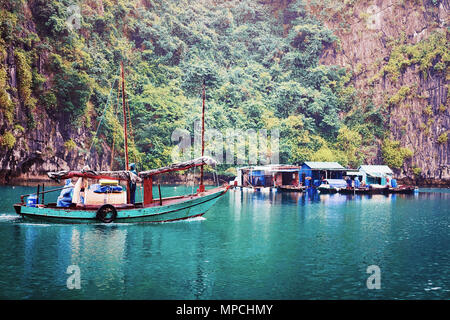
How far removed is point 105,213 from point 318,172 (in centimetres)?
4738

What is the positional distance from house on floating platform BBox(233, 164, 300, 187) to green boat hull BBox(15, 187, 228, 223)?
137ft

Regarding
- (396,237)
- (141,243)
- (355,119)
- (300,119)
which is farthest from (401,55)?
(141,243)

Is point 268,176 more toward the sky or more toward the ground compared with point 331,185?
more toward the sky

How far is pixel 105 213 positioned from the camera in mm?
23938

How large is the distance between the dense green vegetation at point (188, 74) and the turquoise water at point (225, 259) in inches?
1557

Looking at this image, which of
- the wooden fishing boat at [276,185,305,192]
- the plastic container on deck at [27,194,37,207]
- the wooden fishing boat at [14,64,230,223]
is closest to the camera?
the wooden fishing boat at [14,64,230,223]

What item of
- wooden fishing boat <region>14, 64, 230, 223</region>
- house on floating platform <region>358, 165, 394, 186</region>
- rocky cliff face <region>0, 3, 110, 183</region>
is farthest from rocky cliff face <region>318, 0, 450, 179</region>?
wooden fishing boat <region>14, 64, 230, 223</region>

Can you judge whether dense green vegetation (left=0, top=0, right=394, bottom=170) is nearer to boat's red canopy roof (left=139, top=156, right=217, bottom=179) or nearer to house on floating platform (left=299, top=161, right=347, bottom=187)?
house on floating platform (left=299, top=161, right=347, bottom=187)

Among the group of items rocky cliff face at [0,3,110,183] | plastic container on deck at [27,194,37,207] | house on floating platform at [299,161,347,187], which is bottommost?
plastic container on deck at [27,194,37,207]

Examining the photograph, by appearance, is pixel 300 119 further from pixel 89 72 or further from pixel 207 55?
pixel 89 72

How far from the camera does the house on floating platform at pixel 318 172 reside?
6600 centimetres

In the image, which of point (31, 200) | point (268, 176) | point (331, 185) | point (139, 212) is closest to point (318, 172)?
point (331, 185)

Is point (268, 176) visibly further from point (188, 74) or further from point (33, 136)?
point (33, 136)

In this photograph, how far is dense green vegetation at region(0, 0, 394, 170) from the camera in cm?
6669
